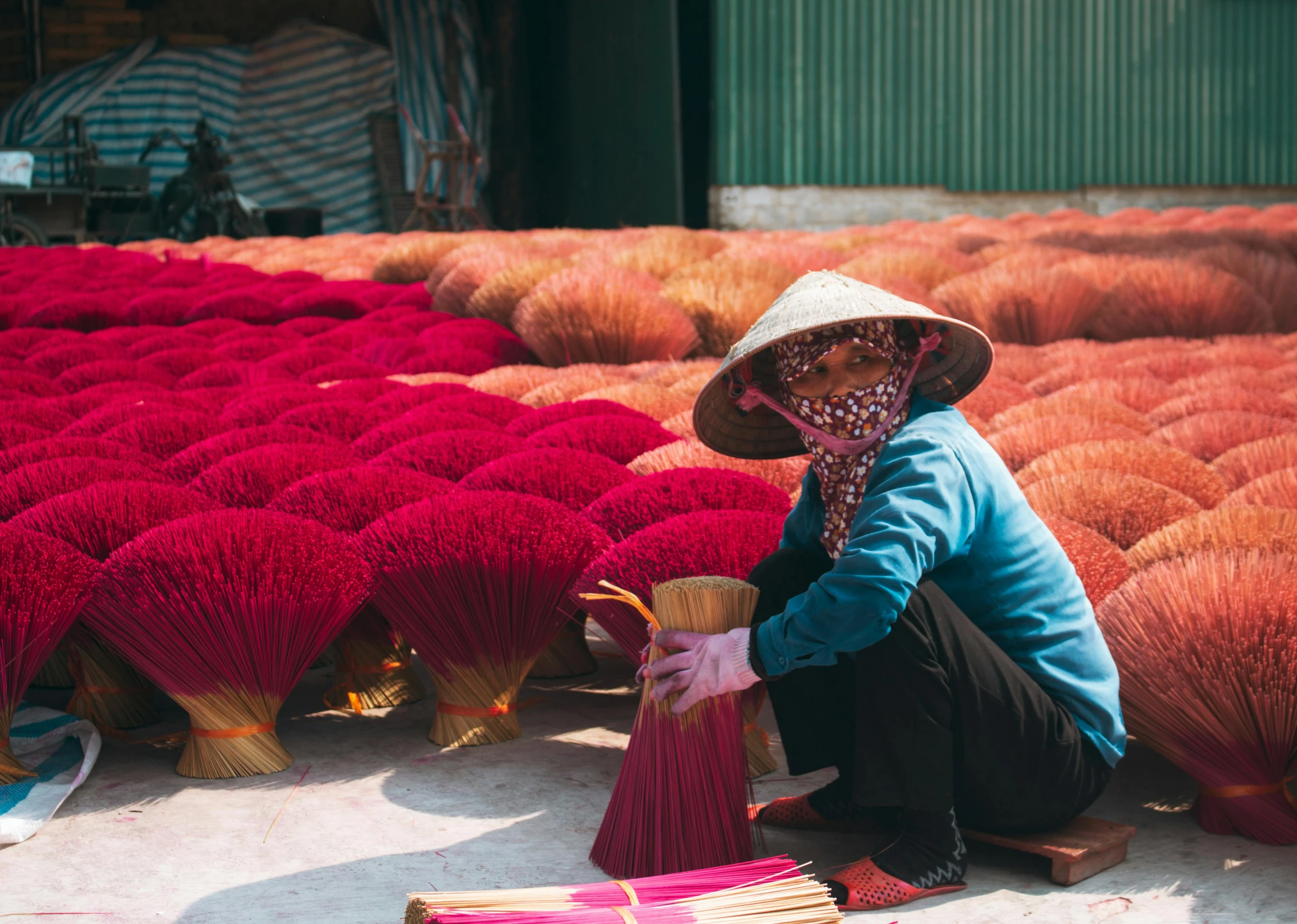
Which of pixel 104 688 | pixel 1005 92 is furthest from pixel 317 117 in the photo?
pixel 104 688

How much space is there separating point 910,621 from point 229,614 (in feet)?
2.81

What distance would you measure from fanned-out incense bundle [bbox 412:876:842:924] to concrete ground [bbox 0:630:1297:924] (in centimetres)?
13

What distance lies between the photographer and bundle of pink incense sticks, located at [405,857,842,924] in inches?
41.6

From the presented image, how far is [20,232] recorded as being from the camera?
364 inches

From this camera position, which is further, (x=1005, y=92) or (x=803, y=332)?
(x=1005, y=92)

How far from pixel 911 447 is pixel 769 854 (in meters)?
0.51

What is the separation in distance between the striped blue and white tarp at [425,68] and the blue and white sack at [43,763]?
1037 cm

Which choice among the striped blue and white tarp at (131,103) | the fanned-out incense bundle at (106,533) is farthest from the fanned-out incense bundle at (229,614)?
the striped blue and white tarp at (131,103)

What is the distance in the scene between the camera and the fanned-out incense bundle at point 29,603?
4.93ft

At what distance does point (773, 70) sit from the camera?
7.76m

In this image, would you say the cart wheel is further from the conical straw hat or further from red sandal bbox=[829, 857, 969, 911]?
red sandal bbox=[829, 857, 969, 911]

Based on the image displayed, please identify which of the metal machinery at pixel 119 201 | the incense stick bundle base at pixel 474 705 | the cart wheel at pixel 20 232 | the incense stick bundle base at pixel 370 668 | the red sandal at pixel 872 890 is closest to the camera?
the red sandal at pixel 872 890

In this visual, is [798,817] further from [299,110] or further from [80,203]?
[299,110]

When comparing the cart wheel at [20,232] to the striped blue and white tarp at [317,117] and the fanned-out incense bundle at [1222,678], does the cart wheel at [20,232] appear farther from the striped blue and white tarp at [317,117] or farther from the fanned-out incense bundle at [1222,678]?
the fanned-out incense bundle at [1222,678]
